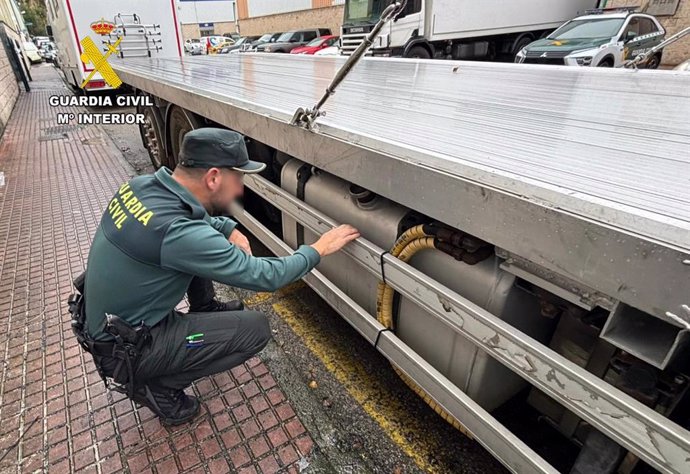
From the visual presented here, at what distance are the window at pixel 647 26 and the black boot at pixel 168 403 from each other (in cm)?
1259

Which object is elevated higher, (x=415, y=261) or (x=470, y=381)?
(x=415, y=261)

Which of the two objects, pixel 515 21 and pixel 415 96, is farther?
pixel 515 21

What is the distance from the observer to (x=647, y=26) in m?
10.2

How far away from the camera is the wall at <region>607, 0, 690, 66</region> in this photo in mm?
13877

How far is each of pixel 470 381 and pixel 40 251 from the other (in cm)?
405

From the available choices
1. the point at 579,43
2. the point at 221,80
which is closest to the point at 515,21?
the point at 579,43

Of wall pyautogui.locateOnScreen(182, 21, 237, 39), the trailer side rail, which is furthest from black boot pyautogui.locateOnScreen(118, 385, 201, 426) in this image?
wall pyautogui.locateOnScreen(182, 21, 237, 39)

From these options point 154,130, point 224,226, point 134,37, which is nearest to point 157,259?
point 224,226

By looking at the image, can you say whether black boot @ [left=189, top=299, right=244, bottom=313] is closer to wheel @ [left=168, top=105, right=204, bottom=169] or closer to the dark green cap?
the dark green cap

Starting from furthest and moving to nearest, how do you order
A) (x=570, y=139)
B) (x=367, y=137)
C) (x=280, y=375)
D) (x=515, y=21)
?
1. (x=515, y=21)
2. (x=280, y=375)
3. (x=367, y=137)
4. (x=570, y=139)

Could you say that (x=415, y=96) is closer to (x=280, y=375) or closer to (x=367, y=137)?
(x=367, y=137)

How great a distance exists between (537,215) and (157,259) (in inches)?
53.8

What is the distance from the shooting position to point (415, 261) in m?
1.79

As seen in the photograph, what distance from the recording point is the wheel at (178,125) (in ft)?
12.7
